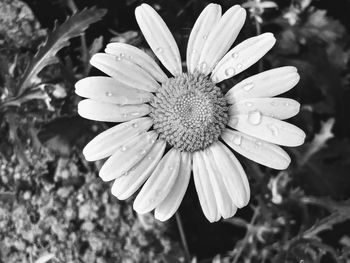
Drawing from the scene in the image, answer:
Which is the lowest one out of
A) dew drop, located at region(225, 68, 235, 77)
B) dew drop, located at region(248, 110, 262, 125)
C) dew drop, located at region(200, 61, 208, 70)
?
dew drop, located at region(248, 110, 262, 125)

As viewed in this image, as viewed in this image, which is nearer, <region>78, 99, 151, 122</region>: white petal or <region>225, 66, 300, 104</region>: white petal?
<region>78, 99, 151, 122</region>: white petal

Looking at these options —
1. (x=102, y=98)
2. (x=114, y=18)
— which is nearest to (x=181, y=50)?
(x=114, y=18)

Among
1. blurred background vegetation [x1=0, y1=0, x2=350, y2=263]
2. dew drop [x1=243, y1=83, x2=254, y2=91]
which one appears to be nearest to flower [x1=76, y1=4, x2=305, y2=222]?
dew drop [x1=243, y1=83, x2=254, y2=91]

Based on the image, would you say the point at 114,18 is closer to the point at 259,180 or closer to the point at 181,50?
the point at 181,50

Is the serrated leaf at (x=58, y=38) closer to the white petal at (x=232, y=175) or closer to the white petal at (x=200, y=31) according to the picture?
the white petal at (x=200, y=31)

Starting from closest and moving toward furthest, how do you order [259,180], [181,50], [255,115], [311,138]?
[255,115] → [181,50] → [259,180] → [311,138]

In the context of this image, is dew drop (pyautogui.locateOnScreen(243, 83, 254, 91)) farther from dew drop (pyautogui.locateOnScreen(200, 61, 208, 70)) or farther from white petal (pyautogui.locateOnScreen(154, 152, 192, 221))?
white petal (pyautogui.locateOnScreen(154, 152, 192, 221))
